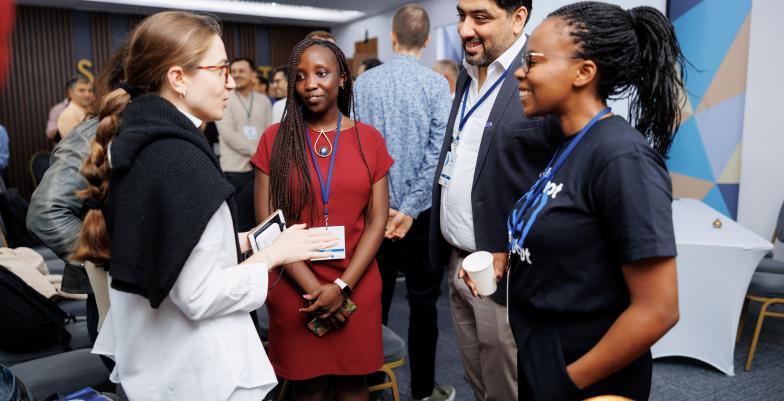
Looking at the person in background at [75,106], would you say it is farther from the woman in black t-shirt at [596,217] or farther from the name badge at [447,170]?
the woman in black t-shirt at [596,217]

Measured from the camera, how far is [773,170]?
4098 millimetres

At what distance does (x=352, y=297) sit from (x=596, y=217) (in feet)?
3.35

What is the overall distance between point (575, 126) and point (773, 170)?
12.4 ft

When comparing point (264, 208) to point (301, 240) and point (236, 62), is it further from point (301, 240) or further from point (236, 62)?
point (236, 62)

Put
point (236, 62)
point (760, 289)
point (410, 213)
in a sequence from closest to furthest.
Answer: point (410, 213) → point (760, 289) → point (236, 62)

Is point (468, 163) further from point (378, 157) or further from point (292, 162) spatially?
point (292, 162)

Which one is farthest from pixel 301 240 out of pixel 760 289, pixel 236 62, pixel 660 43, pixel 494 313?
pixel 236 62

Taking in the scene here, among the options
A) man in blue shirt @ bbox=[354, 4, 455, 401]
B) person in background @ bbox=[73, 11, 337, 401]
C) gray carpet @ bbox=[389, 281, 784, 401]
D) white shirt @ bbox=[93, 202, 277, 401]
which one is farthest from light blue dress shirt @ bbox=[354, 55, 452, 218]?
white shirt @ bbox=[93, 202, 277, 401]

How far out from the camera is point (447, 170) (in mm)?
1910

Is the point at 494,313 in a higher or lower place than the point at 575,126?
lower

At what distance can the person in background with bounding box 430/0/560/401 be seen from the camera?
1634 millimetres

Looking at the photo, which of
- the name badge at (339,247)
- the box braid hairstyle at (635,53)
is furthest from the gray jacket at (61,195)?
the box braid hairstyle at (635,53)

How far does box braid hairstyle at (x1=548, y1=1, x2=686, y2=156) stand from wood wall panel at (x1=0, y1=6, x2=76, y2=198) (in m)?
9.79

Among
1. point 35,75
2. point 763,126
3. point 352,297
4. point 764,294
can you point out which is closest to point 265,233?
point 352,297
